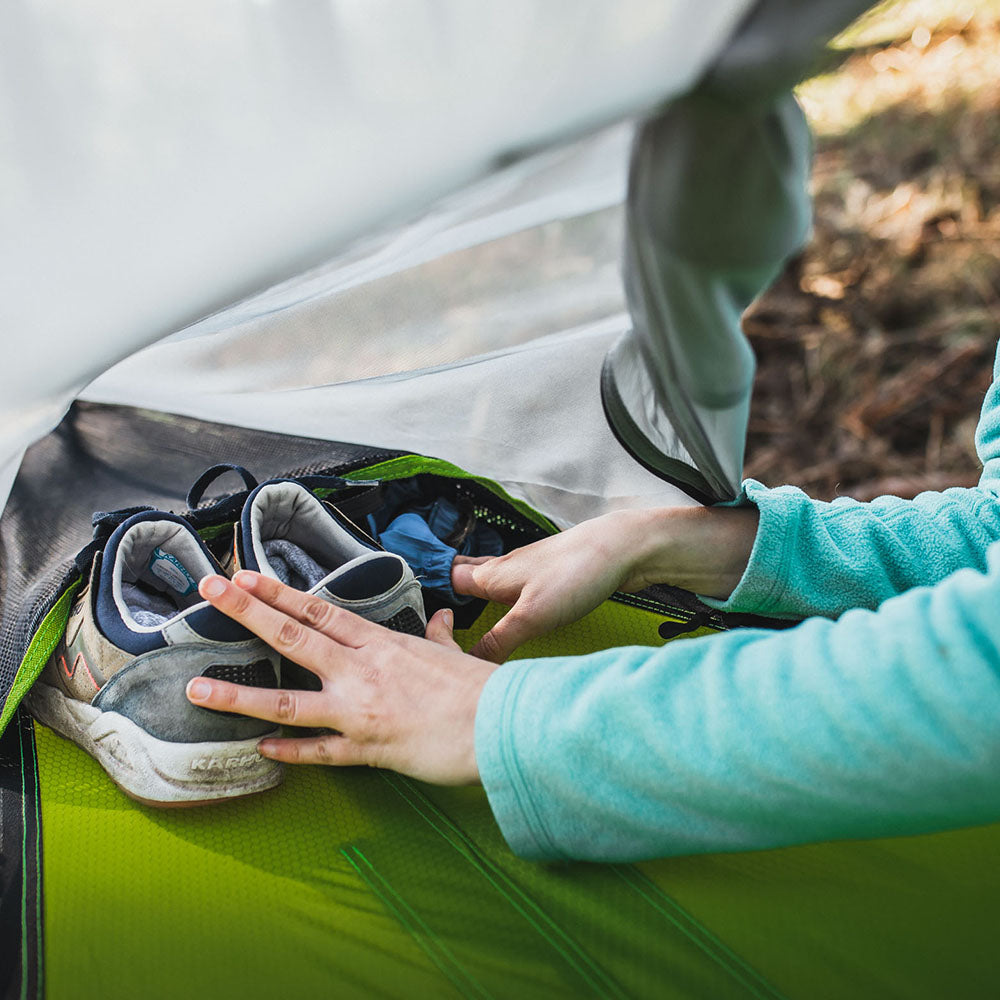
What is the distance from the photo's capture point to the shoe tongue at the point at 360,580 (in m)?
0.70

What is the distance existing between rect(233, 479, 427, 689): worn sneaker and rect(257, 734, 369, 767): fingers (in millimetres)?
54

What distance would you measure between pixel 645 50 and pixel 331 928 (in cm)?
57

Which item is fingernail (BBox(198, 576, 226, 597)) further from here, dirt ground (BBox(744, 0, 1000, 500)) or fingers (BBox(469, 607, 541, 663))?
dirt ground (BBox(744, 0, 1000, 500))

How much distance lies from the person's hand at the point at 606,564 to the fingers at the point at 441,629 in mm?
44

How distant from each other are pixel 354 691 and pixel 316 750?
60mm

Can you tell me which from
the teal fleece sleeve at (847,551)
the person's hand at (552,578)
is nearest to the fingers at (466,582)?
the person's hand at (552,578)

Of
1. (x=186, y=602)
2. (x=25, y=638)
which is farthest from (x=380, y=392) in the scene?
(x=25, y=638)

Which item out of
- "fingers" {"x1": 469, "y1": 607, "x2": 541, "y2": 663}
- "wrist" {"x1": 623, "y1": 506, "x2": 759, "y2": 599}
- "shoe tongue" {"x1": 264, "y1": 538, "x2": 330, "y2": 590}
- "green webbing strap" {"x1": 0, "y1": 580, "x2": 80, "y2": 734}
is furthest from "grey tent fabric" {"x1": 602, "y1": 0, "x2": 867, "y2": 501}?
"green webbing strap" {"x1": 0, "y1": 580, "x2": 80, "y2": 734}

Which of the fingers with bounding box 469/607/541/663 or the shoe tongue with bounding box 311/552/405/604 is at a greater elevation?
the shoe tongue with bounding box 311/552/405/604

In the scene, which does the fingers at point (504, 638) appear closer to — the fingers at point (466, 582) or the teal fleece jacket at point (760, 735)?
the fingers at point (466, 582)

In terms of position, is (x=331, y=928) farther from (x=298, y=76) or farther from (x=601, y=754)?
(x=298, y=76)

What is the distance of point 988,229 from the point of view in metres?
2.29

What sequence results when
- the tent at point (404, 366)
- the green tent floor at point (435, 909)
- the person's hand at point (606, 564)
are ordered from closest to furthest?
the tent at point (404, 366)
the green tent floor at point (435, 909)
the person's hand at point (606, 564)

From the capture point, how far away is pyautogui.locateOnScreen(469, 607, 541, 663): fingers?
0.78 meters
